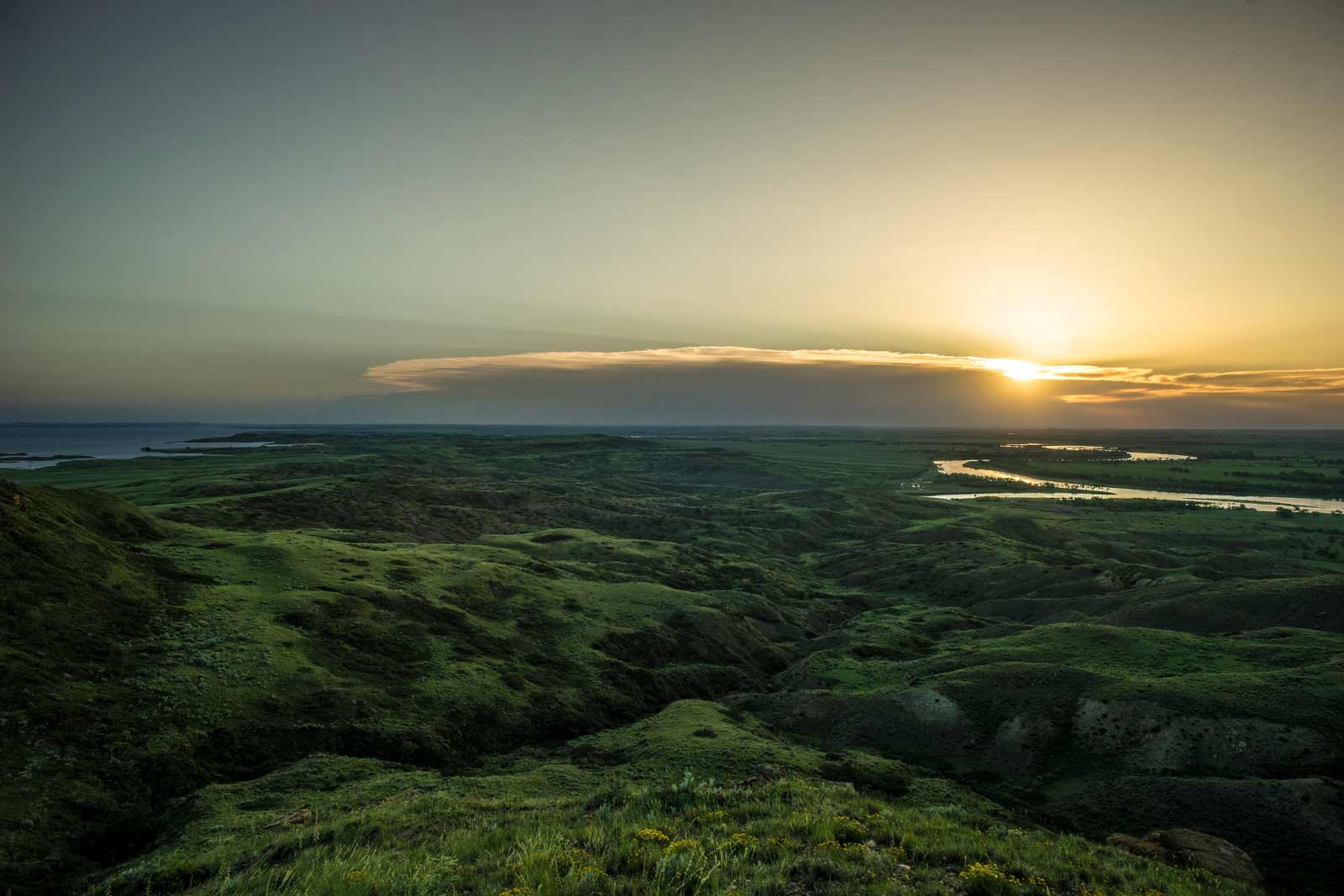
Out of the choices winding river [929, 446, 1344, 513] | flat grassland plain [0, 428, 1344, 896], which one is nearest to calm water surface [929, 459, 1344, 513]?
winding river [929, 446, 1344, 513]

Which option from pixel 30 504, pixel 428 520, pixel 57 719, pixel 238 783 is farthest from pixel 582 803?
pixel 428 520

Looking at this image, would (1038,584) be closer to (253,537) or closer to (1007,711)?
(1007,711)

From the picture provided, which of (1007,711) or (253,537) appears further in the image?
(253,537)

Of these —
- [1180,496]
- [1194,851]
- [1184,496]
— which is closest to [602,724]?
[1194,851]

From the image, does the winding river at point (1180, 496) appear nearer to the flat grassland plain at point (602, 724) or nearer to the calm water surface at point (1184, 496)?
the calm water surface at point (1184, 496)

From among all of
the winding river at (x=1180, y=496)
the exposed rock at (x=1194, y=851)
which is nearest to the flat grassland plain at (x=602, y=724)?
the exposed rock at (x=1194, y=851)

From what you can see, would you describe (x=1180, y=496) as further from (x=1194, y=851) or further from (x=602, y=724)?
(x=602, y=724)
